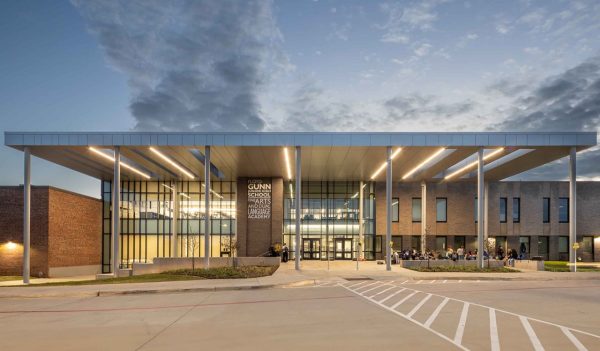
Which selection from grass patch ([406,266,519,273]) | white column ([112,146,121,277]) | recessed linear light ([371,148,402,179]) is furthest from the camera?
recessed linear light ([371,148,402,179])

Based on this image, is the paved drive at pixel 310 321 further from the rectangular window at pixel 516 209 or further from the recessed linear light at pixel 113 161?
the rectangular window at pixel 516 209

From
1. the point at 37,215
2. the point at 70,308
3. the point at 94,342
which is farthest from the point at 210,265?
the point at 94,342

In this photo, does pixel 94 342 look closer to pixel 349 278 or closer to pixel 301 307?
pixel 301 307

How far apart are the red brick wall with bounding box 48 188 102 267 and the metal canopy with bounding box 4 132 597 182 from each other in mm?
3084

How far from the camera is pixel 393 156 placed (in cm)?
3322

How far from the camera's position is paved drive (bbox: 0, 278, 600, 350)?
9500 mm

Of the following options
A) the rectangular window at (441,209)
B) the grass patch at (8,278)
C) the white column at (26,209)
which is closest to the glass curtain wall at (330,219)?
the rectangular window at (441,209)

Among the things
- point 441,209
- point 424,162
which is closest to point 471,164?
point 424,162

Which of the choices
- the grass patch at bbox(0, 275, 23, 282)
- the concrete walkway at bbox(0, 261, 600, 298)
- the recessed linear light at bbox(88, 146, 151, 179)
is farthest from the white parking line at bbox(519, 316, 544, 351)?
the grass patch at bbox(0, 275, 23, 282)

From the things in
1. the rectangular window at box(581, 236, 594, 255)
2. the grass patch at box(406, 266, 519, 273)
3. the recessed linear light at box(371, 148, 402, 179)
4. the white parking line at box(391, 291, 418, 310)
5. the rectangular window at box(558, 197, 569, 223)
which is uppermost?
the recessed linear light at box(371, 148, 402, 179)

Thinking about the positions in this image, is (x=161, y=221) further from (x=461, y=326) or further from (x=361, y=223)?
(x=461, y=326)

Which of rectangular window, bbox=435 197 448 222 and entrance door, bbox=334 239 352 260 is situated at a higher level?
rectangular window, bbox=435 197 448 222

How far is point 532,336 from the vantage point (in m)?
9.98

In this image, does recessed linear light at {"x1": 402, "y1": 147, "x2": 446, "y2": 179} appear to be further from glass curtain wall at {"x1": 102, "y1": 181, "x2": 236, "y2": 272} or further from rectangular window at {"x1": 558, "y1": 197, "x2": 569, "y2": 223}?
glass curtain wall at {"x1": 102, "y1": 181, "x2": 236, "y2": 272}
